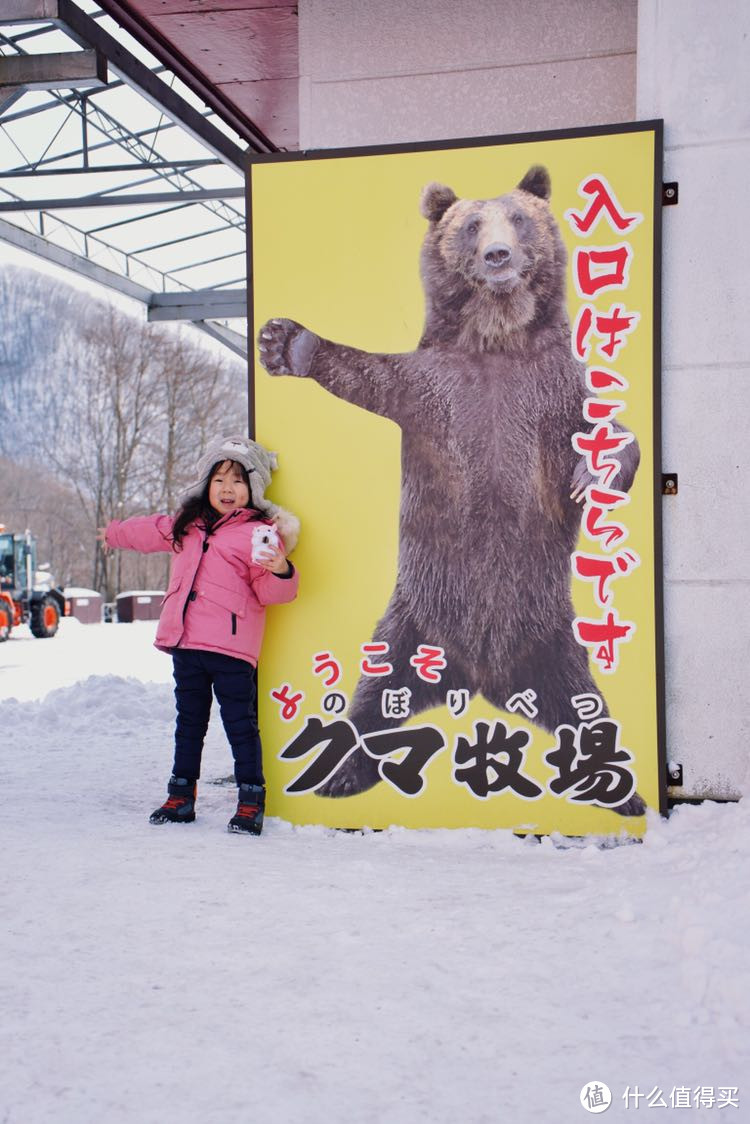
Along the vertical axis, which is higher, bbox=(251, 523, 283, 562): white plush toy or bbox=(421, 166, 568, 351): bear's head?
bbox=(421, 166, 568, 351): bear's head

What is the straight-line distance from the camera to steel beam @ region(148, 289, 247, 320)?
1480 cm

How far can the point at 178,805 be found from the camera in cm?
431

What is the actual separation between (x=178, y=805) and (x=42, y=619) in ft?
56.6

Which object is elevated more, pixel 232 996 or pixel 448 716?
pixel 448 716

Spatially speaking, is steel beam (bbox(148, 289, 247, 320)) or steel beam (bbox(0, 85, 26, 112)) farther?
steel beam (bbox(148, 289, 247, 320))

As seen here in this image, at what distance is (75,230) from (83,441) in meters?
23.7

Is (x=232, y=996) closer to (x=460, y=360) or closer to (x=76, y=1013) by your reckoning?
(x=76, y=1013)

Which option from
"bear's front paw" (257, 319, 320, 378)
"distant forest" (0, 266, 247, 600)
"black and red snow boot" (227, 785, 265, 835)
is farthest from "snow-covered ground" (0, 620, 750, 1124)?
"distant forest" (0, 266, 247, 600)

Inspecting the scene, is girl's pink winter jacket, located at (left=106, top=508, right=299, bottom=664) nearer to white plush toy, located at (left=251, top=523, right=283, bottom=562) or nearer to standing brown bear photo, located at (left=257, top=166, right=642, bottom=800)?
white plush toy, located at (left=251, top=523, right=283, bottom=562)

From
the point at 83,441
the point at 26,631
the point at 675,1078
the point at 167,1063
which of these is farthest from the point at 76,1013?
the point at 83,441

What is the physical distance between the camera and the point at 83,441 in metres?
37.5

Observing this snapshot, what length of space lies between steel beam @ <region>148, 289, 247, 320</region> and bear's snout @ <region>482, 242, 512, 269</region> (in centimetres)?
1090

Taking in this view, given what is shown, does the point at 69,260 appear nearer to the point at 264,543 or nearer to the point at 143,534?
the point at 143,534

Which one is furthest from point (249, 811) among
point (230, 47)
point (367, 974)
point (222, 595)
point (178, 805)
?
point (230, 47)
